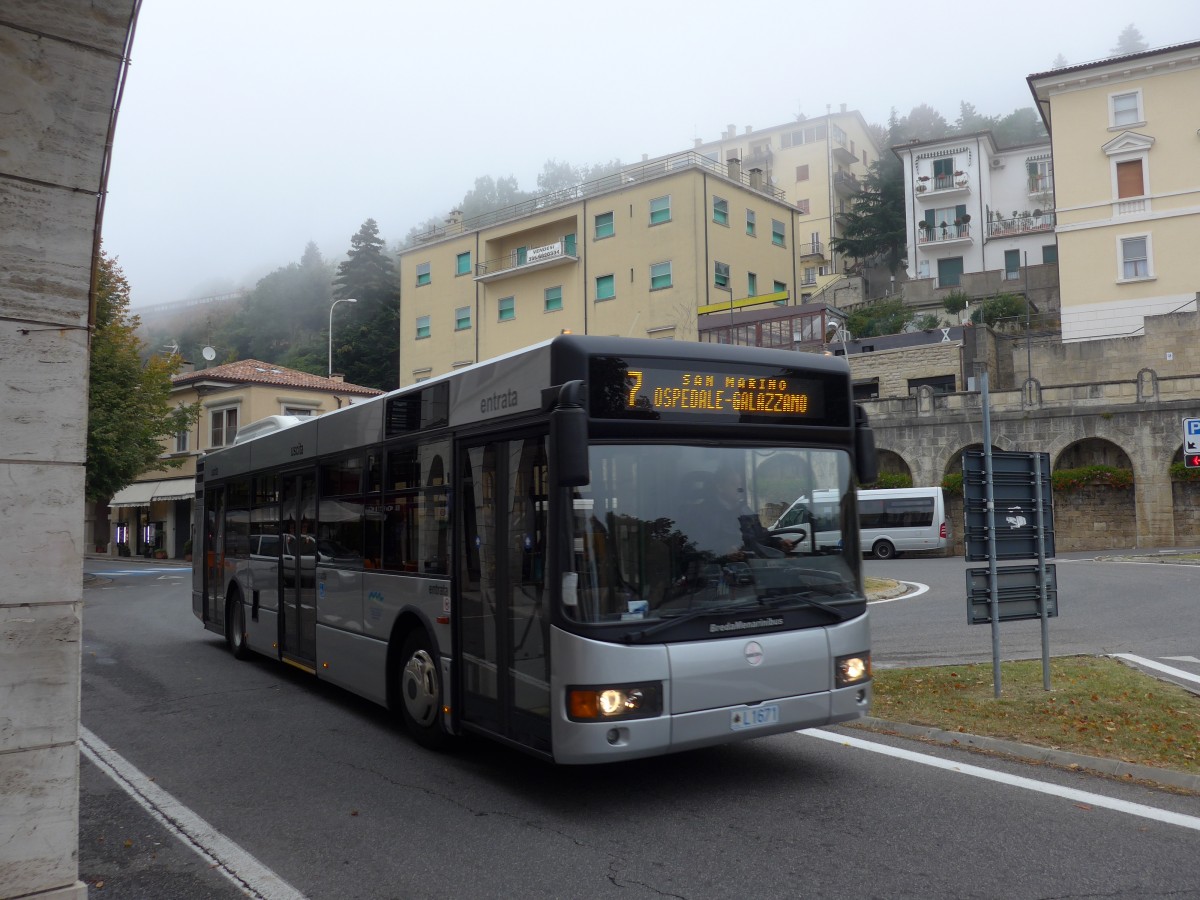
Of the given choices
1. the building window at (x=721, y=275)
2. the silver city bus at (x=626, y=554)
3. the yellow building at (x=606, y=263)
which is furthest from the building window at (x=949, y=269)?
the silver city bus at (x=626, y=554)

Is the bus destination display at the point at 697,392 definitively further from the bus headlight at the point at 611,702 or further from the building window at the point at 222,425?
the building window at the point at 222,425

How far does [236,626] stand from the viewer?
43.2 ft

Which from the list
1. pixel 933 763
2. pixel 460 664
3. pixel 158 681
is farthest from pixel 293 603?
pixel 933 763

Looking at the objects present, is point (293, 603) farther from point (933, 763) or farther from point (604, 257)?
point (604, 257)

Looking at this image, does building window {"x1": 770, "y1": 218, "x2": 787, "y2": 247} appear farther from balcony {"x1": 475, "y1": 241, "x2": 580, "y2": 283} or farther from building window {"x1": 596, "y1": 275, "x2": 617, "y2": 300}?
balcony {"x1": 475, "y1": 241, "x2": 580, "y2": 283}

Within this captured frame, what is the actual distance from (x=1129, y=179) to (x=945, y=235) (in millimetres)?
23696

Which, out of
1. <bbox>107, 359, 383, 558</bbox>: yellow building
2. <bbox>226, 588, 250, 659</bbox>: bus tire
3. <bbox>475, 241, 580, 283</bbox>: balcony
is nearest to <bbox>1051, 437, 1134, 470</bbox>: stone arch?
<bbox>475, 241, 580, 283</bbox>: balcony

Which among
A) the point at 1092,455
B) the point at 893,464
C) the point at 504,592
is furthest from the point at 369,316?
the point at 504,592

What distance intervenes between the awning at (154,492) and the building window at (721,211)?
28537 mm

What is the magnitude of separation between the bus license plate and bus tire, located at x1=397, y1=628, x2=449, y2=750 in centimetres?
238

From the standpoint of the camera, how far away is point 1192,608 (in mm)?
16375

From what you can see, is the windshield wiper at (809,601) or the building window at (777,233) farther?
the building window at (777,233)

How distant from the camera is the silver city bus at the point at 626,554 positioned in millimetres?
5922

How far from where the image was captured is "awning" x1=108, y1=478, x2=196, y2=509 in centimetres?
5188
